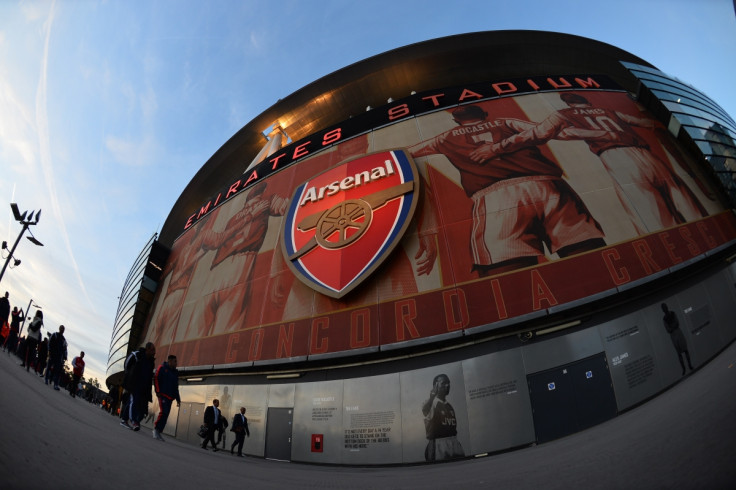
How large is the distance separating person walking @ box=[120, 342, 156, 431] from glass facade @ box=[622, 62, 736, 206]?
2175 cm

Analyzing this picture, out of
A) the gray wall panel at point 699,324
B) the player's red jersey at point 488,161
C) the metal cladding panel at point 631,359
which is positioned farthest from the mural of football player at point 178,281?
the gray wall panel at point 699,324

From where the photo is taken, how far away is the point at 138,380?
6582 millimetres

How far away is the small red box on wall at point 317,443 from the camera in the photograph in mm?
10633

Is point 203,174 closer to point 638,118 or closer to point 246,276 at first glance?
point 246,276

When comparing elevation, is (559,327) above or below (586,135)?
below

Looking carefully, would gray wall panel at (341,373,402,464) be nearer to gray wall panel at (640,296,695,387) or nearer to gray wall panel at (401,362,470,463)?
gray wall panel at (401,362,470,463)

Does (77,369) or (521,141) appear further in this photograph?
(521,141)

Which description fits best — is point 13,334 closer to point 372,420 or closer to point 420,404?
point 372,420

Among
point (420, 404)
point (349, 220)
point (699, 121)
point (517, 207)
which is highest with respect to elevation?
point (699, 121)

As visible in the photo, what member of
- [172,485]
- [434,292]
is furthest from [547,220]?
[172,485]

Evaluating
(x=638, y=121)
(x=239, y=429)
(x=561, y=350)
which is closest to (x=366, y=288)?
(x=239, y=429)

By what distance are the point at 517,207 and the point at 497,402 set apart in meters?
6.52

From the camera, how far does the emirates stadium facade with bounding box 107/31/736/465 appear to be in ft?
31.8

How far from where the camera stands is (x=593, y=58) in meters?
22.2
